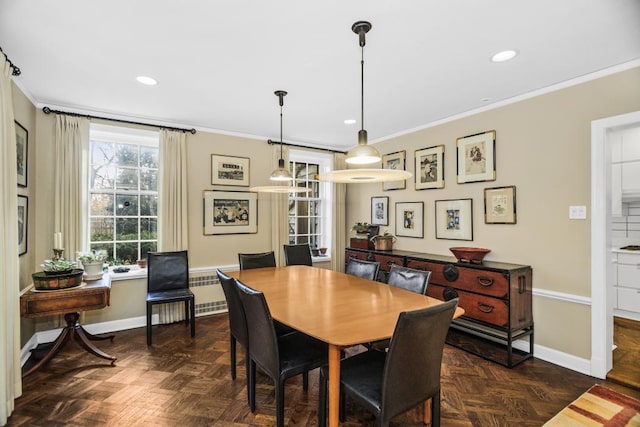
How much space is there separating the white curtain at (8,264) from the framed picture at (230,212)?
7.03 ft

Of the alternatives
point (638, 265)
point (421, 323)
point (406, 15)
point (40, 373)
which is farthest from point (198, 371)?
point (638, 265)

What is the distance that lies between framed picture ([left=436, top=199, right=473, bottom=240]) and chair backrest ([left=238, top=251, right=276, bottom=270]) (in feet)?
6.94

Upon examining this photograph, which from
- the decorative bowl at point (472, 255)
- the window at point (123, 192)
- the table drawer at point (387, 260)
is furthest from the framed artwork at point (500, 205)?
the window at point (123, 192)

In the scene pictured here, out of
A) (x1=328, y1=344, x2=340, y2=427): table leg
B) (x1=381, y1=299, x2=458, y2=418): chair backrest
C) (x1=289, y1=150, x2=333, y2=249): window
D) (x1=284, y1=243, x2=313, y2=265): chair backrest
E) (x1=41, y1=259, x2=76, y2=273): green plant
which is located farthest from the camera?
(x1=289, y1=150, x2=333, y2=249): window

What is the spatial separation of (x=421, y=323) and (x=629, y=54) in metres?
2.63

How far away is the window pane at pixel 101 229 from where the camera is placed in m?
3.72

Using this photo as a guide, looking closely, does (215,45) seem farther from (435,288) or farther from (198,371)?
(435,288)

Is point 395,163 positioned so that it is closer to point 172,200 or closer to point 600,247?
point 600,247

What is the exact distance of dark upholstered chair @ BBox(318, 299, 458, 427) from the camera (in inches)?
57.8

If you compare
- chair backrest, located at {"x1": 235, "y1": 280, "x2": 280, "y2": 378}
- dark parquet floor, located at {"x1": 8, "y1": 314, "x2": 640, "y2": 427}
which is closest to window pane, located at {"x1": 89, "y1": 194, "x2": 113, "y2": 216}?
dark parquet floor, located at {"x1": 8, "y1": 314, "x2": 640, "y2": 427}

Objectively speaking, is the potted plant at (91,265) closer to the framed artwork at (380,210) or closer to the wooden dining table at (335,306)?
the wooden dining table at (335,306)

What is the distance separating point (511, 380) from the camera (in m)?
2.59

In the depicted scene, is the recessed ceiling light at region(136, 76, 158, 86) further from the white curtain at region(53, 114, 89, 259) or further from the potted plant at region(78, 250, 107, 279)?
the potted plant at region(78, 250, 107, 279)

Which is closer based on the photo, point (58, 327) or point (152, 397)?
point (152, 397)
